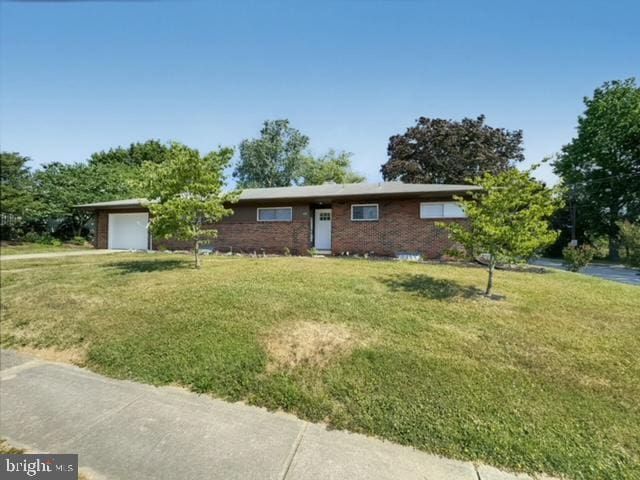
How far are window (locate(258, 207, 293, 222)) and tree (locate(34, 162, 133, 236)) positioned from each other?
11.6 metres

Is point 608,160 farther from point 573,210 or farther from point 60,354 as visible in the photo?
point 60,354

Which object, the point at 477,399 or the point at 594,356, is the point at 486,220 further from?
the point at 477,399

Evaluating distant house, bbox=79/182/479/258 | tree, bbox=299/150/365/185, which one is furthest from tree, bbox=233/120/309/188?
distant house, bbox=79/182/479/258

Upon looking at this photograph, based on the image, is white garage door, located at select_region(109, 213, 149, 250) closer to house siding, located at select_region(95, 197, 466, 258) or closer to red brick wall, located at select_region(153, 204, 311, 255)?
house siding, located at select_region(95, 197, 466, 258)

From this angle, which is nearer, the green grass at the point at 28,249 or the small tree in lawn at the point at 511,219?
the small tree in lawn at the point at 511,219

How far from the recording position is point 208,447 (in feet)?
8.45

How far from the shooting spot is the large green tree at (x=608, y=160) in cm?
2455

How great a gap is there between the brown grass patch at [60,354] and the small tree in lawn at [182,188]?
383cm

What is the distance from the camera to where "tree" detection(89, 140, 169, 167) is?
3359cm

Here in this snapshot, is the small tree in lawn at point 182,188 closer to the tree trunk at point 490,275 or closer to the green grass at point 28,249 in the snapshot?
the tree trunk at point 490,275

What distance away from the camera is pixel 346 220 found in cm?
1348

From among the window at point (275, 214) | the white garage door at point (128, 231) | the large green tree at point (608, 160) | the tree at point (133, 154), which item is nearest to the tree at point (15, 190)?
the white garage door at point (128, 231)

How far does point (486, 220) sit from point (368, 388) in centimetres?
386

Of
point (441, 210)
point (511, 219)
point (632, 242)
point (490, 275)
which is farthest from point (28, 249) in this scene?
point (632, 242)
